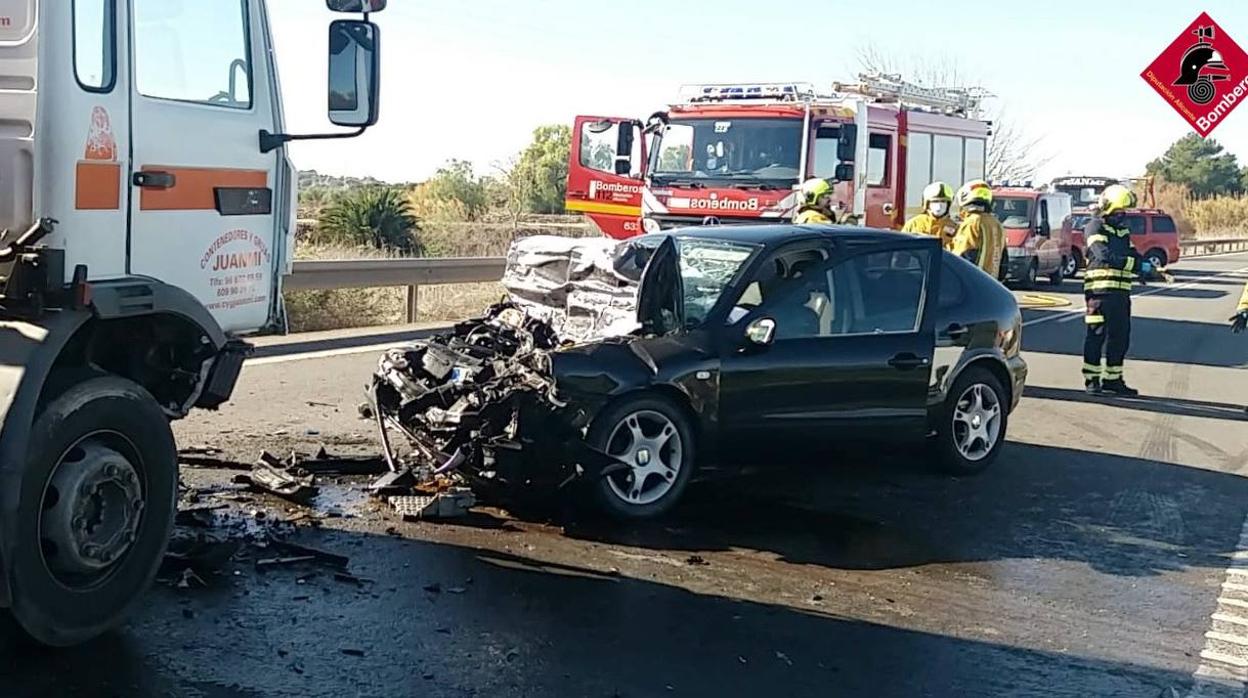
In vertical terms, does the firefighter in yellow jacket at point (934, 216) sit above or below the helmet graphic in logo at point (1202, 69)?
below

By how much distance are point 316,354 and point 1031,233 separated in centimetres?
1922

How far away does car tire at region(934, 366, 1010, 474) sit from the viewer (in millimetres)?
7773

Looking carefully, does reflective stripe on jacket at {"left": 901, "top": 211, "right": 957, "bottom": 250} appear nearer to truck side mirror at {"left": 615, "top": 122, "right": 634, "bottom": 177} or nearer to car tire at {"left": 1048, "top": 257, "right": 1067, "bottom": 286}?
truck side mirror at {"left": 615, "top": 122, "right": 634, "bottom": 177}

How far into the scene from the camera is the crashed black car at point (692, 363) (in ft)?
20.5

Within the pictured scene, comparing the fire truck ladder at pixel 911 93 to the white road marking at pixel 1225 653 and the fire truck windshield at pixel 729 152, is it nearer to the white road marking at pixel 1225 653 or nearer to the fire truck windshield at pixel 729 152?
the fire truck windshield at pixel 729 152

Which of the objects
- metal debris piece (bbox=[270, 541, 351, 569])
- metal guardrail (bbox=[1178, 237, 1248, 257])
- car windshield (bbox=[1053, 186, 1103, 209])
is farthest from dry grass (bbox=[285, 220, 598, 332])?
metal guardrail (bbox=[1178, 237, 1248, 257])

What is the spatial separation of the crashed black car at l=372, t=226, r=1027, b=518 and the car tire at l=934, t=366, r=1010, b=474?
1 cm

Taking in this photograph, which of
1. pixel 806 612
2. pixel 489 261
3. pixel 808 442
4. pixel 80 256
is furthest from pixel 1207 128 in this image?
pixel 80 256

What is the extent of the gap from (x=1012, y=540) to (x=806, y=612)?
1806 millimetres

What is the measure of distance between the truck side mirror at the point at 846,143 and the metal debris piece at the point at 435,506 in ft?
27.9

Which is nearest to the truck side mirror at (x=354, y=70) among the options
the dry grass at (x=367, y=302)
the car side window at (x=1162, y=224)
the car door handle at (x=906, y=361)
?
the car door handle at (x=906, y=361)

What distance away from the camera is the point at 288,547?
219 inches

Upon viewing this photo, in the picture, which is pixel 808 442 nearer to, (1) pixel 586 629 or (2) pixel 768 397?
(2) pixel 768 397

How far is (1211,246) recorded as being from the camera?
188 feet
